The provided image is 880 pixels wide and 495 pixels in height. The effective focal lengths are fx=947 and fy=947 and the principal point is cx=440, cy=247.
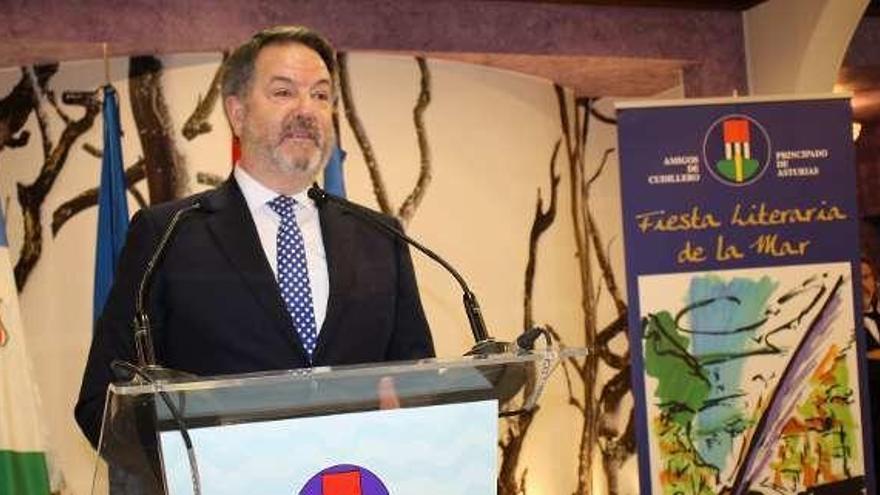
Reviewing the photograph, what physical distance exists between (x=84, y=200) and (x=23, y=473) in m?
1.10

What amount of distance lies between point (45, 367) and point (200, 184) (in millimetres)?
938

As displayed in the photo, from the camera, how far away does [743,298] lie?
350cm

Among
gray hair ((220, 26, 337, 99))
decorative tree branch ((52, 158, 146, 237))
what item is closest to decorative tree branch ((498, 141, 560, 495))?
decorative tree branch ((52, 158, 146, 237))

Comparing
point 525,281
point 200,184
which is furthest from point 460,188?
point 200,184

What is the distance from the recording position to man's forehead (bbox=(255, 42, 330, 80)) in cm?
176

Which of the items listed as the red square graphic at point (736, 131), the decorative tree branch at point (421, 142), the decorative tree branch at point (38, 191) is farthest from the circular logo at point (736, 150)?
the decorative tree branch at point (38, 191)

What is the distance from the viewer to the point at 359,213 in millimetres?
1599

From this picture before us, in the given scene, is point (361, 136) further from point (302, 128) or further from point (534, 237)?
point (302, 128)

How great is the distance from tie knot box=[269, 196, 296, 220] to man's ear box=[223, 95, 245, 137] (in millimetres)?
188

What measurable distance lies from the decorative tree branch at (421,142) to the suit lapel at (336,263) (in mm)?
2455

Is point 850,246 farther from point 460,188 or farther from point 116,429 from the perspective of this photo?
point 116,429

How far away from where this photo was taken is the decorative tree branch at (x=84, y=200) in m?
3.76

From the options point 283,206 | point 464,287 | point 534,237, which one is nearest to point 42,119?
point 534,237

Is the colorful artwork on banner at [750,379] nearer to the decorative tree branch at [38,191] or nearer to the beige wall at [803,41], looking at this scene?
the beige wall at [803,41]
